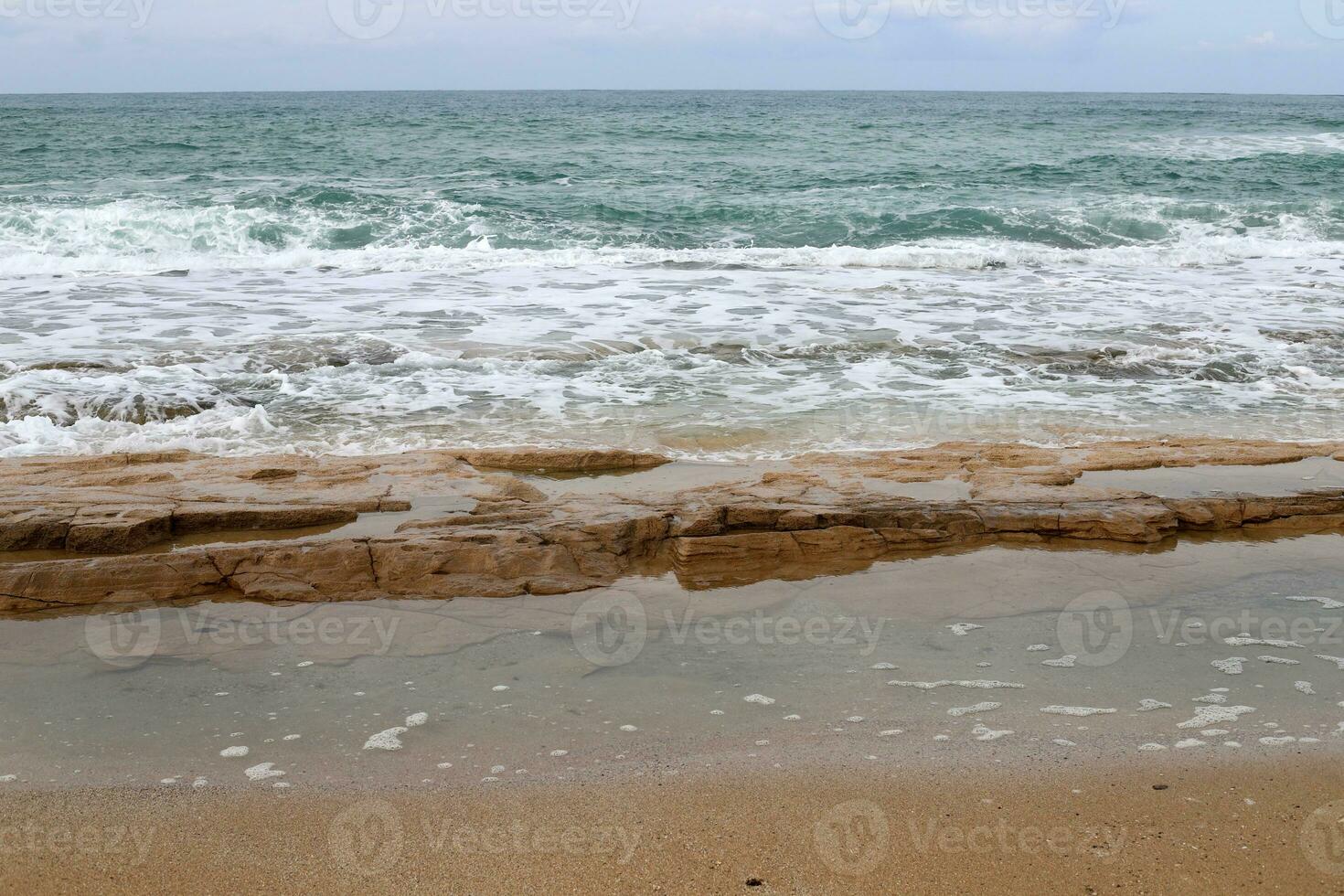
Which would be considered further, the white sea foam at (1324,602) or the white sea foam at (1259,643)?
the white sea foam at (1324,602)

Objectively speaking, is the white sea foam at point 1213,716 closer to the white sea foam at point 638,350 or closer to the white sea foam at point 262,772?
the white sea foam at point 262,772

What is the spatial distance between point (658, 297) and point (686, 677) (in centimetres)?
789

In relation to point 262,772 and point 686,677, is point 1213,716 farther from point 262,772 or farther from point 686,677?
point 262,772

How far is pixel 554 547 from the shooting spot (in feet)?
13.6

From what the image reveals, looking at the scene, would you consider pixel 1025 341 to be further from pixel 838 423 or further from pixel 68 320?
pixel 68 320

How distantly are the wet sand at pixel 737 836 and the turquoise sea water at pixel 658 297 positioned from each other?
344 centimetres

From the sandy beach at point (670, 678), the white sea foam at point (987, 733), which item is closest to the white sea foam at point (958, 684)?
the sandy beach at point (670, 678)

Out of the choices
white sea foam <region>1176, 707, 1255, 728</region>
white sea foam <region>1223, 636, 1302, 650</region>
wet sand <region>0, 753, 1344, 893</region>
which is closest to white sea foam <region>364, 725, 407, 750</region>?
wet sand <region>0, 753, 1344, 893</region>

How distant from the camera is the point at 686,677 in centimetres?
329

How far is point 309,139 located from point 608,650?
29.5 meters

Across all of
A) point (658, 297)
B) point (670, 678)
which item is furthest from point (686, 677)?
point (658, 297)

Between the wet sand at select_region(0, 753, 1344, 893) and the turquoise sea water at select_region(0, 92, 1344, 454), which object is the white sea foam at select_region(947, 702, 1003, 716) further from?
the turquoise sea water at select_region(0, 92, 1344, 454)

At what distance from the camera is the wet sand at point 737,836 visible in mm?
2332

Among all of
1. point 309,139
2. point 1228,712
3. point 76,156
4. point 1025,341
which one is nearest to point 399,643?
point 1228,712
